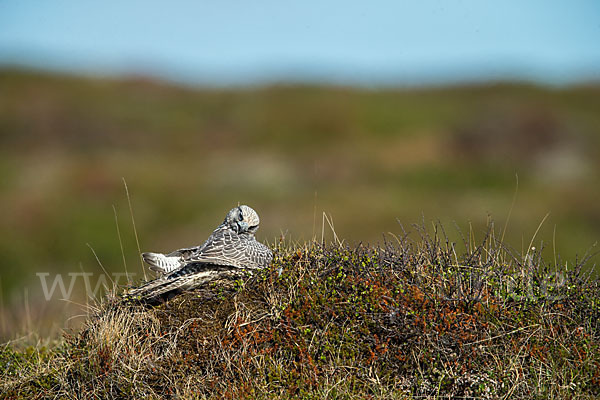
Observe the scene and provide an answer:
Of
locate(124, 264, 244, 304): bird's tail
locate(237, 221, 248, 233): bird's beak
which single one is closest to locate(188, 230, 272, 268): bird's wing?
locate(124, 264, 244, 304): bird's tail

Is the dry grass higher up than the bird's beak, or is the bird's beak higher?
the bird's beak

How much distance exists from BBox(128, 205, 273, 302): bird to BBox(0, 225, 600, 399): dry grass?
14cm

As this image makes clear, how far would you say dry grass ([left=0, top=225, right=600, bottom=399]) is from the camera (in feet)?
16.8

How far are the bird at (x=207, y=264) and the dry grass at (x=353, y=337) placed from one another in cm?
14

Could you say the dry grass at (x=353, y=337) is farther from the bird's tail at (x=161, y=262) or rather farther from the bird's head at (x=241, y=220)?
the bird's head at (x=241, y=220)

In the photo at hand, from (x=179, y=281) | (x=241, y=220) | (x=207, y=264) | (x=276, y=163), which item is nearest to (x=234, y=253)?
(x=207, y=264)

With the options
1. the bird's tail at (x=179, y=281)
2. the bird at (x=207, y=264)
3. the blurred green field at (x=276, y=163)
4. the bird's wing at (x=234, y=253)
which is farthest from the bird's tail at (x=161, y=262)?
the blurred green field at (x=276, y=163)

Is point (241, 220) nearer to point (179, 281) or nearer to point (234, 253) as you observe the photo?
point (234, 253)

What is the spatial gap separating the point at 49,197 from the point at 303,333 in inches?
1078

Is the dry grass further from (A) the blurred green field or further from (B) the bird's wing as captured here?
(A) the blurred green field

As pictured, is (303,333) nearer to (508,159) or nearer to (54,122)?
(508,159)

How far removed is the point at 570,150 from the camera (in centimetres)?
3856

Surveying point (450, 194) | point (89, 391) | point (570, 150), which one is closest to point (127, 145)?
point (450, 194)

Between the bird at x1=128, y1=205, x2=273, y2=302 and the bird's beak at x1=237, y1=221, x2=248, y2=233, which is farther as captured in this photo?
the bird's beak at x1=237, y1=221, x2=248, y2=233
